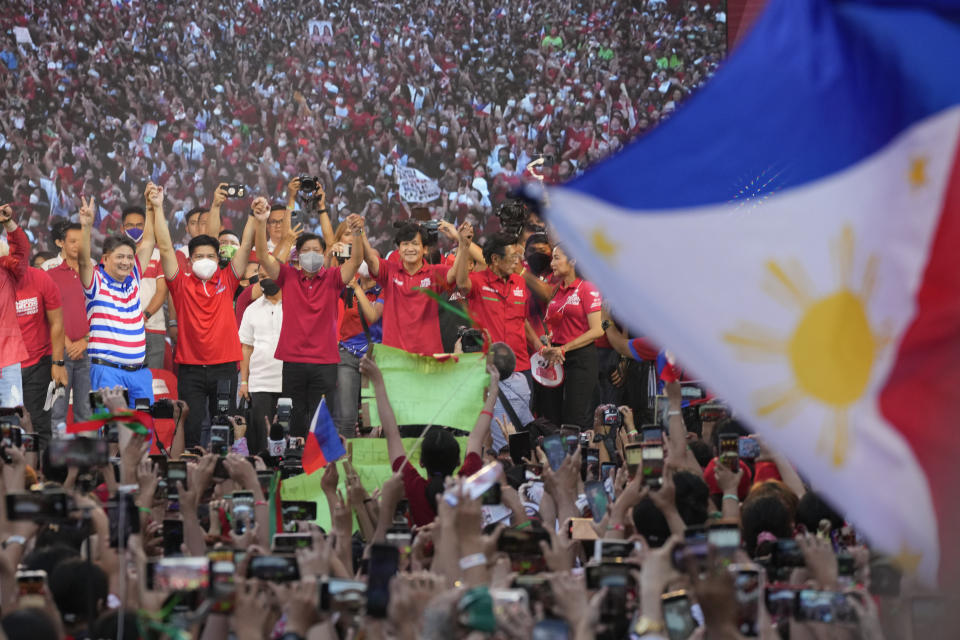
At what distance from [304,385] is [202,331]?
80 cm

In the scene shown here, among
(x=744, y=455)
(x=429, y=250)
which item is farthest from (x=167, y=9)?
(x=744, y=455)

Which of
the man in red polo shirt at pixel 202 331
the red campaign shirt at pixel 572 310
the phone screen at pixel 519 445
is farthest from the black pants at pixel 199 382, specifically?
the phone screen at pixel 519 445

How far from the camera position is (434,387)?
594 cm

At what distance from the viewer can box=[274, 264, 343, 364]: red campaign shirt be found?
28.0 feet

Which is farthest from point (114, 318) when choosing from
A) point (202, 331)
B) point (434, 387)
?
point (434, 387)

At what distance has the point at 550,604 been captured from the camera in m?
2.97

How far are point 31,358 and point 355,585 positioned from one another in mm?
5930

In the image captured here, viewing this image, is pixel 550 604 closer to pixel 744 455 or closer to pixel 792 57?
pixel 792 57

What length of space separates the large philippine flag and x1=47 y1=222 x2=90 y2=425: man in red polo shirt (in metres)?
5.67

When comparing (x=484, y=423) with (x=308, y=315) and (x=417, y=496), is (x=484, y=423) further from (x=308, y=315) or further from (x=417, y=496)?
(x=308, y=315)

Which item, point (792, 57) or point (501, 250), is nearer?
point (792, 57)

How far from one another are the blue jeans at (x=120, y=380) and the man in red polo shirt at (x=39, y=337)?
1.72 ft

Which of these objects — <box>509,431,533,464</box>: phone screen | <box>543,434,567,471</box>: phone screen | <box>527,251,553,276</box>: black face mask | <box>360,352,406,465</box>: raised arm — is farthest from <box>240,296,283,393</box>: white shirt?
<box>543,434,567,471</box>: phone screen

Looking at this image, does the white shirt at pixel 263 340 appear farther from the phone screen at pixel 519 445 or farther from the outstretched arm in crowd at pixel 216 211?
the phone screen at pixel 519 445
